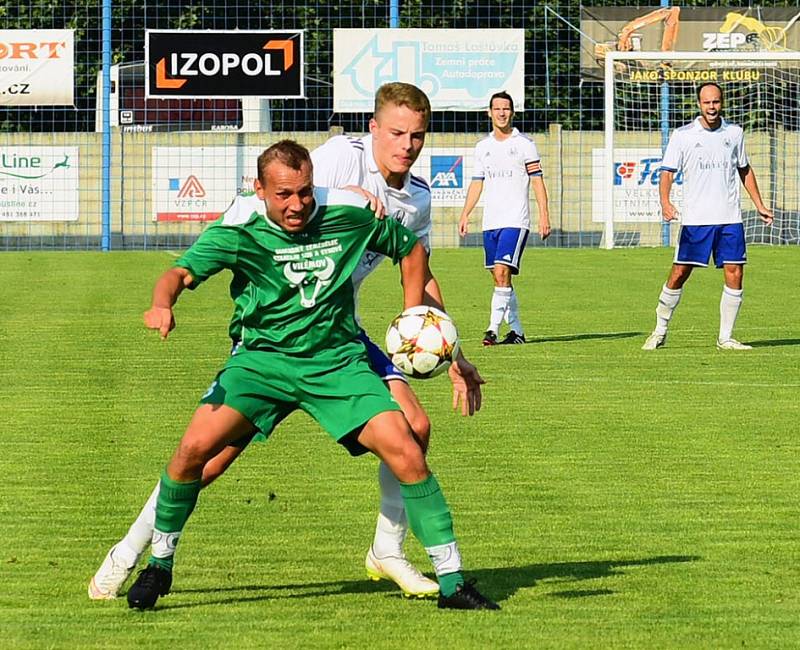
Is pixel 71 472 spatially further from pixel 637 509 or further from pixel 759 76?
pixel 759 76

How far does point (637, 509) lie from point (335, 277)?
244 cm

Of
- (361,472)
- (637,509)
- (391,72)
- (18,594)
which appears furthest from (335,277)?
(391,72)

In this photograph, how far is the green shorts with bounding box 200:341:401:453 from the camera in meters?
5.55

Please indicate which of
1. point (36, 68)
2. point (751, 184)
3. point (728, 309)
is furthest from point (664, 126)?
point (728, 309)

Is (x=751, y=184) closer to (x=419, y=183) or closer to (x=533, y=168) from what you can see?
(x=533, y=168)

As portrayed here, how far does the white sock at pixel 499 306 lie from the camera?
14836mm

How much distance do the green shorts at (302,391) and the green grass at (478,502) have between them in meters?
0.67

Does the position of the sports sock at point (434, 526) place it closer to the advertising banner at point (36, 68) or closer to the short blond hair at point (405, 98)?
the short blond hair at point (405, 98)

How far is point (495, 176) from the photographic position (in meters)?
15.8

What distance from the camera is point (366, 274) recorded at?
20.0 ft

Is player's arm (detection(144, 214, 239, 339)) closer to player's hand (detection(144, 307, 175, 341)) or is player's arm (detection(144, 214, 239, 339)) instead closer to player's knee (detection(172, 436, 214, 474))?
player's hand (detection(144, 307, 175, 341))

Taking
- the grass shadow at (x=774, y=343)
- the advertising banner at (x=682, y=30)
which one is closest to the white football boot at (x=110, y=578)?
the grass shadow at (x=774, y=343)

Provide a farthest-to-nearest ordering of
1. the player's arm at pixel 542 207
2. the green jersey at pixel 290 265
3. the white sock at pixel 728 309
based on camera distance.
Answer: the player's arm at pixel 542 207 → the white sock at pixel 728 309 → the green jersey at pixel 290 265

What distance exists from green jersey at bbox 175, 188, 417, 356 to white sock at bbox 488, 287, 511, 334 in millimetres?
9128
